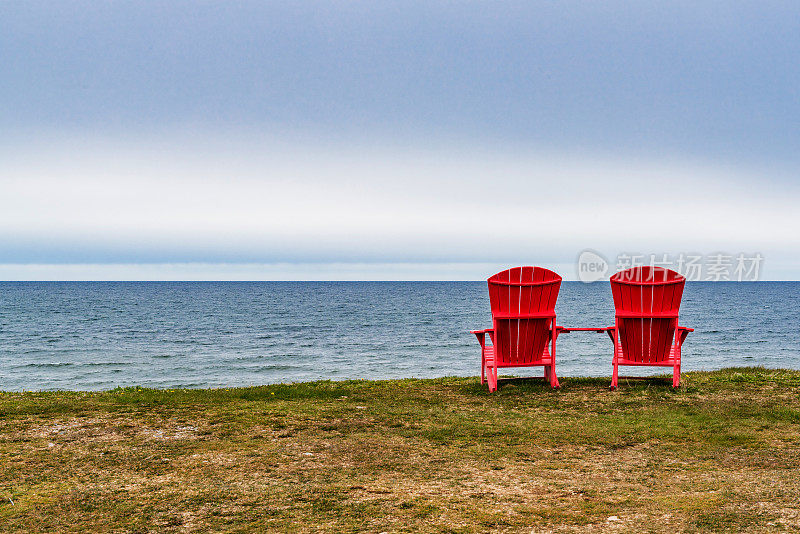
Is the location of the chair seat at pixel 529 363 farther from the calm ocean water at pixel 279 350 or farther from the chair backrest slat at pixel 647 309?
the calm ocean water at pixel 279 350

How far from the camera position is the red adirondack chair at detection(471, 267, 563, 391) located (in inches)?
313

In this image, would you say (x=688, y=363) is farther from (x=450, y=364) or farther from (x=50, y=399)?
(x=50, y=399)

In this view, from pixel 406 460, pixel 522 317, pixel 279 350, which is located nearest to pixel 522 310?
pixel 522 317

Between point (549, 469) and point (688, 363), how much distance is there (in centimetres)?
2163

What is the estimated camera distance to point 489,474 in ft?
15.0

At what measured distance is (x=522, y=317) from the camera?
8.00 metres

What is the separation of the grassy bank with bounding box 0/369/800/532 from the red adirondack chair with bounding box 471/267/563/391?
0.42 metres

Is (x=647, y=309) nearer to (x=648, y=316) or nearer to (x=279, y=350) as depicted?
(x=648, y=316)

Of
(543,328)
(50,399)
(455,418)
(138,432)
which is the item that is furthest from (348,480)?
(50,399)

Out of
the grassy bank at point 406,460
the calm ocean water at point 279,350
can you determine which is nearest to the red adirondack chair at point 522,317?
the grassy bank at point 406,460

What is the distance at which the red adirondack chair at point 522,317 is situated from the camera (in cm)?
796

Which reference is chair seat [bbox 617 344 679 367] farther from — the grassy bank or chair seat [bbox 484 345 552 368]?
chair seat [bbox 484 345 552 368]

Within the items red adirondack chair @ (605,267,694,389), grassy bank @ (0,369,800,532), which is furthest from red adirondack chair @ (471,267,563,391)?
red adirondack chair @ (605,267,694,389)

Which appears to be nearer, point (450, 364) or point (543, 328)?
point (543, 328)
